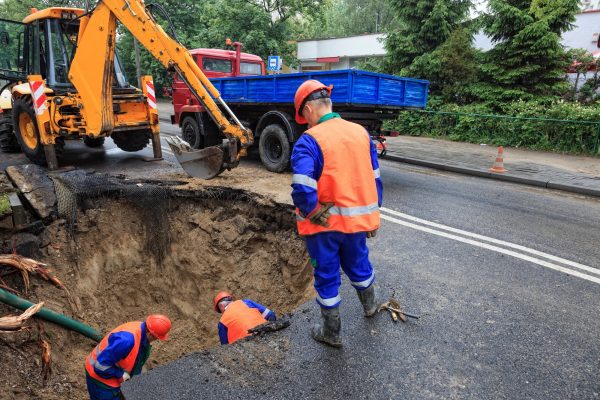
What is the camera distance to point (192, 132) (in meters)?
10.2

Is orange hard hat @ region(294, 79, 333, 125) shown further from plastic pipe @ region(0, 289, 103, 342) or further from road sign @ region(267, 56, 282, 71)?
road sign @ region(267, 56, 282, 71)

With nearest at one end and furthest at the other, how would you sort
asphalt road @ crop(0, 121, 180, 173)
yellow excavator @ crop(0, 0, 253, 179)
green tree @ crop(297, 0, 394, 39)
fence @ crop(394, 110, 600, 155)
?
1. yellow excavator @ crop(0, 0, 253, 179)
2. asphalt road @ crop(0, 121, 180, 173)
3. fence @ crop(394, 110, 600, 155)
4. green tree @ crop(297, 0, 394, 39)

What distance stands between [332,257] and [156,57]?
17.5 ft

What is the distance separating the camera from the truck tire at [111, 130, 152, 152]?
9.32 metres

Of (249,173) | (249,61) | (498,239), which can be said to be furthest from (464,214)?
(249,61)

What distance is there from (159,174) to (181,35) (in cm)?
1893

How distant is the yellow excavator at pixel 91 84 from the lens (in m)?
6.48

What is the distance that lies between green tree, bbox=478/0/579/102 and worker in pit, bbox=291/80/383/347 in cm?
1283

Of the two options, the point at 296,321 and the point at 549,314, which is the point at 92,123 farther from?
the point at 549,314

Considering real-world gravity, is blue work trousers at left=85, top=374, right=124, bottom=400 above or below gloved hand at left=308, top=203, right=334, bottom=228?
below

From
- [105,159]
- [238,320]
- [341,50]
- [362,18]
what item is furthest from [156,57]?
[362,18]

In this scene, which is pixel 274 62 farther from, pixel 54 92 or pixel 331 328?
pixel 331 328

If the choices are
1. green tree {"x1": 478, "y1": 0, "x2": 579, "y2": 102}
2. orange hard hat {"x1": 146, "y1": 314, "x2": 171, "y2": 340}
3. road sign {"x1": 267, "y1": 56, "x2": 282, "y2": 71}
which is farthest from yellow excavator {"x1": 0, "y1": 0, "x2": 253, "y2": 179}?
green tree {"x1": 478, "y1": 0, "x2": 579, "y2": 102}

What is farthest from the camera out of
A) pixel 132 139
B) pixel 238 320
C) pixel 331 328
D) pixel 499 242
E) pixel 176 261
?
pixel 132 139
